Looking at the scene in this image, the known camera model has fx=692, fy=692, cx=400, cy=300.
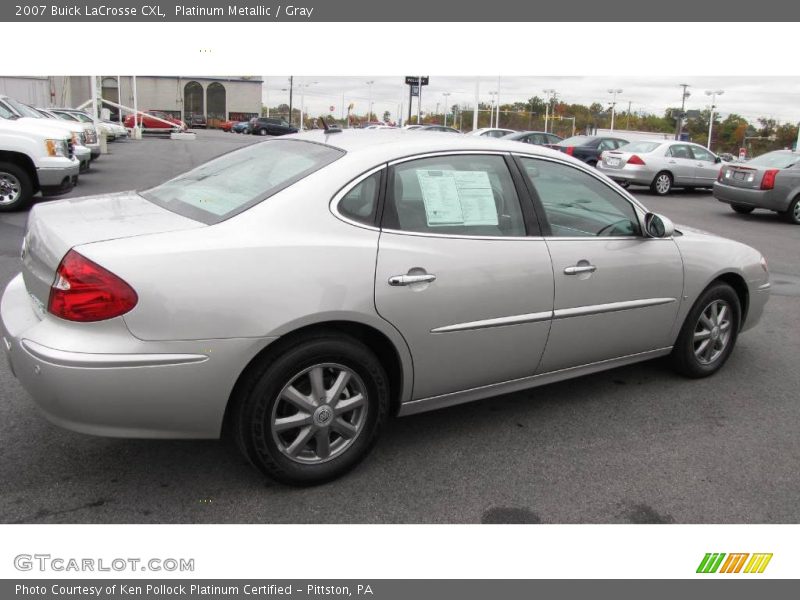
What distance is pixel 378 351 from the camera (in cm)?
327

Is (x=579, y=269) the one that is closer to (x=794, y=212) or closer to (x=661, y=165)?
(x=794, y=212)

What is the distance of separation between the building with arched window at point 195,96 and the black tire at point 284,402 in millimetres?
81774

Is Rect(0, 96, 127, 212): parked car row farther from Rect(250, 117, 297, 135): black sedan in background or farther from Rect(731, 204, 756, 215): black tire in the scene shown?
Rect(250, 117, 297, 135): black sedan in background

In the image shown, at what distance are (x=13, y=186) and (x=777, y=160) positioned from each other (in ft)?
45.6

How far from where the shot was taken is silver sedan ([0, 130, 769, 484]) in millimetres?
2680

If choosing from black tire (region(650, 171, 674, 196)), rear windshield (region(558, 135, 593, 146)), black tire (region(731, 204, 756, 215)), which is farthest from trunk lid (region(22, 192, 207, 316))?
rear windshield (region(558, 135, 593, 146))

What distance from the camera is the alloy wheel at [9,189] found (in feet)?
34.3

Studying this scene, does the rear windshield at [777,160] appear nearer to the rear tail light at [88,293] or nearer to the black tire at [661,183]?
the black tire at [661,183]

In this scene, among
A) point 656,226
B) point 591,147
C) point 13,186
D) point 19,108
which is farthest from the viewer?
point 591,147

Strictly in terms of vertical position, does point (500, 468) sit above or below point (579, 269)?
below

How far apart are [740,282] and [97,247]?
13.4ft

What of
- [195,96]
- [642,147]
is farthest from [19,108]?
[195,96]

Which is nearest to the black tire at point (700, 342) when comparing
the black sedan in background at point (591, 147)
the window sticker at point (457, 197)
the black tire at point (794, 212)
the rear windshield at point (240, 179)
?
the window sticker at point (457, 197)

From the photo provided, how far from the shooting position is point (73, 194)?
42.5ft
